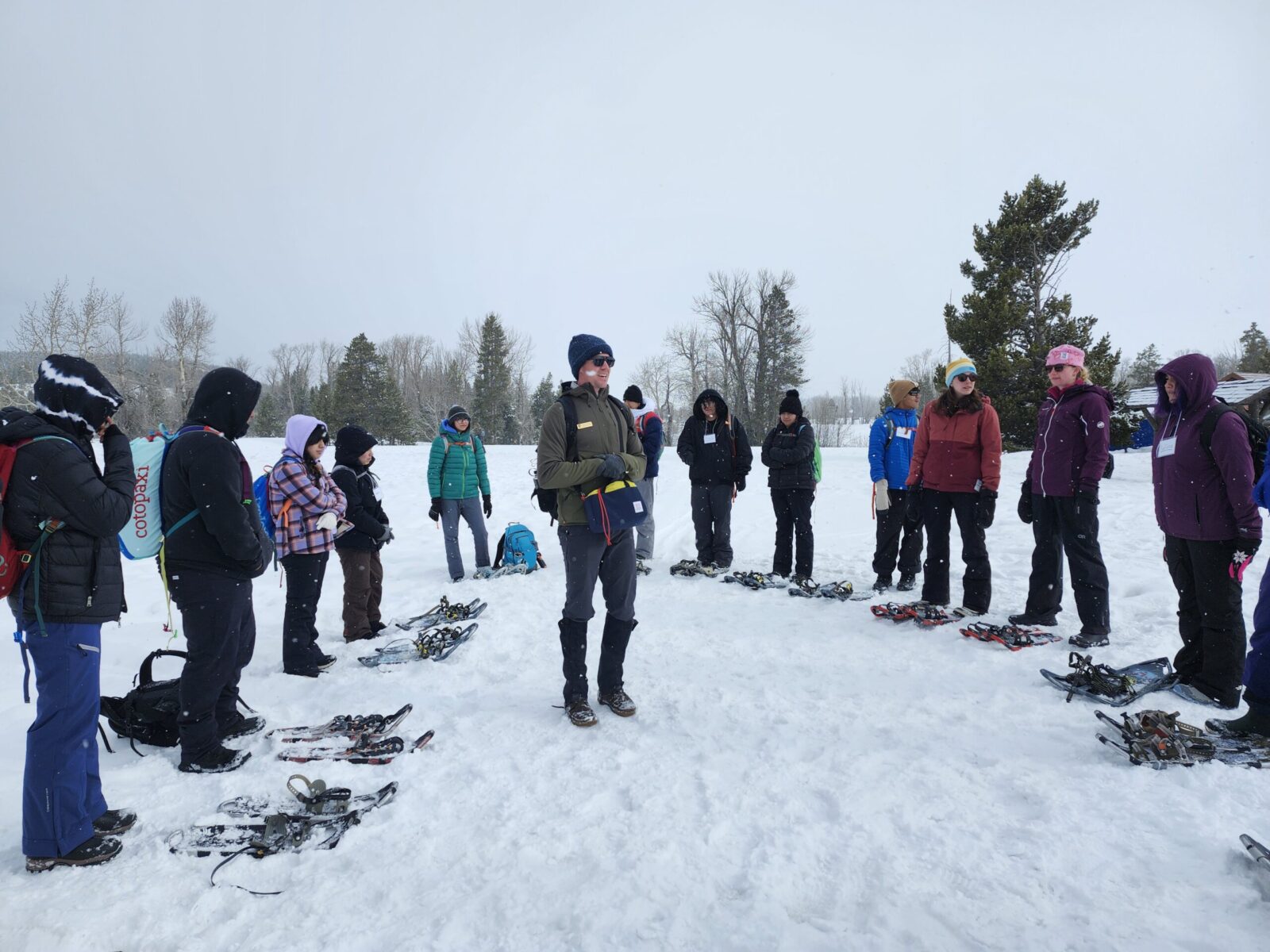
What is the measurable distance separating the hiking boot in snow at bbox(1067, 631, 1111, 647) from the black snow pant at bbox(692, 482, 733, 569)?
407 centimetres

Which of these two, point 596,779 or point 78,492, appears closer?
point 78,492

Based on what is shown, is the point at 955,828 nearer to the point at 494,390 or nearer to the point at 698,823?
the point at 698,823

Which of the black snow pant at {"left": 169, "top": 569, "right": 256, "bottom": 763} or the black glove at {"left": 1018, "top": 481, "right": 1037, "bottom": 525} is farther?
the black glove at {"left": 1018, "top": 481, "right": 1037, "bottom": 525}

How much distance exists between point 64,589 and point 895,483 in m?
7.31

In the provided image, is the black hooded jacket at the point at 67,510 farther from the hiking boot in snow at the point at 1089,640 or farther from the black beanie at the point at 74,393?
the hiking boot in snow at the point at 1089,640

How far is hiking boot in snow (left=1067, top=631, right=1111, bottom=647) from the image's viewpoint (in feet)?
15.2

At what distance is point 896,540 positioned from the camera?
7094 mm

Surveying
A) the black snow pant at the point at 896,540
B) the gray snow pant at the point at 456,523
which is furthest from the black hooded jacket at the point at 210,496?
the black snow pant at the point at 896,540

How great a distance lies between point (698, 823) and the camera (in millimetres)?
2680

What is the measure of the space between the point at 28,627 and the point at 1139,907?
4398 mm

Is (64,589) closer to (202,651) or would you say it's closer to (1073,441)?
(202,651)

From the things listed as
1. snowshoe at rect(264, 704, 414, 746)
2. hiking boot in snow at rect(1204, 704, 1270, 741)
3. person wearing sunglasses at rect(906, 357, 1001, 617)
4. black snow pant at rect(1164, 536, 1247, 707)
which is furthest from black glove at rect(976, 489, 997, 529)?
snowshoe at rect(264, 704, 414, 746)

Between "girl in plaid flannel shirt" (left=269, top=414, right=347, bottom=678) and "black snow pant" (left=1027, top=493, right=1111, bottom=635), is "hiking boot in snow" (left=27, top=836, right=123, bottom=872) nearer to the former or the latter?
"girl in plaid flannel shirt" (left=269, top=414, right=347, bottom=678)

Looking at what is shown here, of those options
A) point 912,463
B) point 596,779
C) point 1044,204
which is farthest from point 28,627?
point 1044,204
